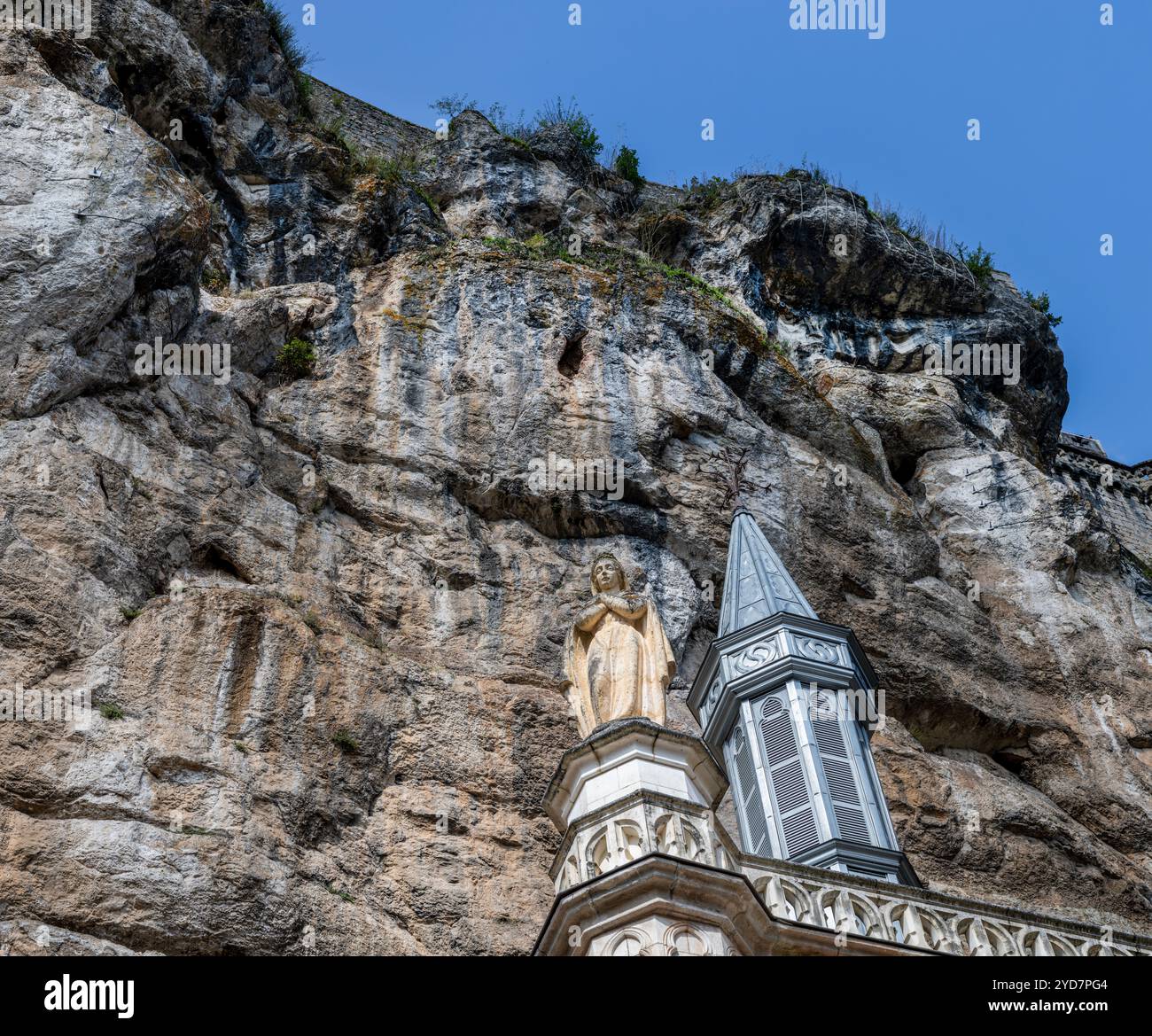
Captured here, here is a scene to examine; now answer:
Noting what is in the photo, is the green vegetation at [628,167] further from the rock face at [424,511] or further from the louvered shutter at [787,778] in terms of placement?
the louvered shutter at [787,778]

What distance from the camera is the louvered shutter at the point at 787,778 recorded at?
11.9m

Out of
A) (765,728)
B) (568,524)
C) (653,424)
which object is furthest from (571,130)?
(765,728)

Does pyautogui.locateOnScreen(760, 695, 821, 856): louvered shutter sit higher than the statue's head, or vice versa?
the statue's head

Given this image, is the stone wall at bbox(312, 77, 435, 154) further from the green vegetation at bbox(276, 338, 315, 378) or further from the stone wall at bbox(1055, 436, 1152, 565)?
the stone wall at bbox(1055, 436, 1152, 565)

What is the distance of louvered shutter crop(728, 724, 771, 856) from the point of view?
40.3 feet

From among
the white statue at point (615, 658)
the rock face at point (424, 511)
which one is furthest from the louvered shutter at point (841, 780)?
the rock face at point (424, 511)

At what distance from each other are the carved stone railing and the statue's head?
9.53ft

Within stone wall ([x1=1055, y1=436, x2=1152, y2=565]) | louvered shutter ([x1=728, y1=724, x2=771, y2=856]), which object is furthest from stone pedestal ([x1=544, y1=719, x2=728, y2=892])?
stone wall ([x1=1055, y1=436, x2=1152, y2=565])

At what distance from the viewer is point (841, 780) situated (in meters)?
12.4

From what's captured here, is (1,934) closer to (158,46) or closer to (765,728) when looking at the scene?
(765,728)

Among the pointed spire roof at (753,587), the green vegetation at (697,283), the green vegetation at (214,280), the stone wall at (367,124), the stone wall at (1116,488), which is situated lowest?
the pointed spire roof at (753,587)

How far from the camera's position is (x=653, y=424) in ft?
61.6

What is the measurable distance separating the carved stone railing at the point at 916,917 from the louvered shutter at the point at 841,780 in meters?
1.30

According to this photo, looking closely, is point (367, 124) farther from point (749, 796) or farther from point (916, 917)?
point (916, 917)
